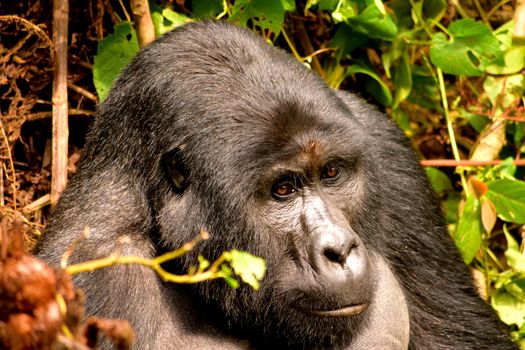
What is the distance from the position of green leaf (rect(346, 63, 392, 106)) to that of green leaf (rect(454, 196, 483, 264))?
0.92 metres

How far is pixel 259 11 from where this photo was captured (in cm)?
517

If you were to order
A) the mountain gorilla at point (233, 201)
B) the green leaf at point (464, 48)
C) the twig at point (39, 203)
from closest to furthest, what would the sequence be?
1. the mountain gorilla at point (233, 201)
2. the twig at point (39, 203)
3. the green leaf at point (464, 48)

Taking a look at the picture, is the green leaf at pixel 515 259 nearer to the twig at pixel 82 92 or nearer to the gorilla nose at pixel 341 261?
the gorilla nose at pixel 341 261

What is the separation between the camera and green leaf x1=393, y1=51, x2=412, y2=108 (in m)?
5.93

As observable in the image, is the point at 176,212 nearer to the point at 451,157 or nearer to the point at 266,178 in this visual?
the point at 266,178

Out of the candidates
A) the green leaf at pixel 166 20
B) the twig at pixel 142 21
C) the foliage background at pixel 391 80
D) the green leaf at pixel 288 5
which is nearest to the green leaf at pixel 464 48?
the foliage background at pixel 391 80

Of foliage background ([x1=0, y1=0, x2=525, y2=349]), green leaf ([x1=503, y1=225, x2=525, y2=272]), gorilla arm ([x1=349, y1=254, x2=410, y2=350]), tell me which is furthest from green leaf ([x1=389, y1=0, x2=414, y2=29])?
gorilla arm ([x1=349, y1=254, x2=410, y2=350])

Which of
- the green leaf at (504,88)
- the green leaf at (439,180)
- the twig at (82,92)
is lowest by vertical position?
the green leaf at (439,180)

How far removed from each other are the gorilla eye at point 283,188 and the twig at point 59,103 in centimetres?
177

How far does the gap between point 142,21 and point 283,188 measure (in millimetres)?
1783

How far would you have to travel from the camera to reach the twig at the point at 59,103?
5.09 meters

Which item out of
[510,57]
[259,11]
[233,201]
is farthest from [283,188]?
[510,57]

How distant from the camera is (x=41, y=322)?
6.49ft

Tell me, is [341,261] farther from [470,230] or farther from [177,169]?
[470,230]
